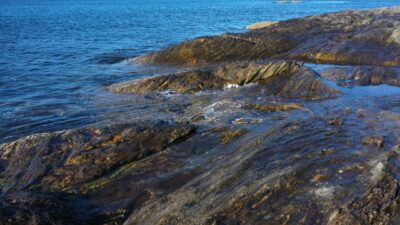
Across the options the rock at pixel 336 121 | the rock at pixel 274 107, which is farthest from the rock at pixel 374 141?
the rock at pixel 274 107

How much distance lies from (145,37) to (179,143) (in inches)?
1222

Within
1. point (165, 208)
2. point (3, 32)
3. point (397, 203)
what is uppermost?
point (397, 203)

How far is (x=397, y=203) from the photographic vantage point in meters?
6.05

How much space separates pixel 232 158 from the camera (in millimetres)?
8477

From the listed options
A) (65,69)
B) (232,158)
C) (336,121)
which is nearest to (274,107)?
(336,121)

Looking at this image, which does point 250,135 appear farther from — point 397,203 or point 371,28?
point 371,28

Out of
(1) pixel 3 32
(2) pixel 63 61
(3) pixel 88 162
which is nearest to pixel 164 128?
(3) pixel 88 162

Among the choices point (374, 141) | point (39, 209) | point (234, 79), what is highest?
point (374, 141)

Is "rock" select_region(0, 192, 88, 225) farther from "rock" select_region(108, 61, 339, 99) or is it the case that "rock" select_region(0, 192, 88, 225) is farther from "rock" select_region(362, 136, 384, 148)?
"rock" select_region(108, 61, 339, 99)

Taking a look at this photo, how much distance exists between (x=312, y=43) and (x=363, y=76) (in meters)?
7.36

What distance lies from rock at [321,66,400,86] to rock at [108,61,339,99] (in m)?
0.98

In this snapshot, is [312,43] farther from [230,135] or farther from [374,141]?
[374,141]

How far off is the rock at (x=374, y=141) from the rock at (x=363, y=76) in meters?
6.59

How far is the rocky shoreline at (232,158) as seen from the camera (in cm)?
641
